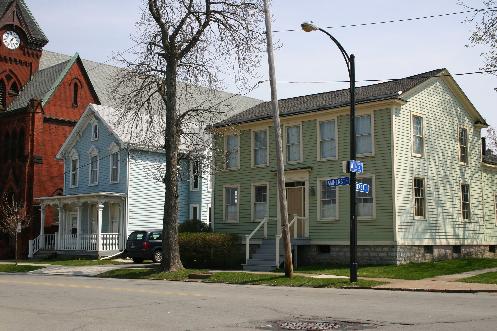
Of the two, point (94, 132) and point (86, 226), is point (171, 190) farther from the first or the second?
point (94, 132)

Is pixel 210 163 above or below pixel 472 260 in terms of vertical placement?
above

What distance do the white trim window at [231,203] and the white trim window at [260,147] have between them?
195 centimetres

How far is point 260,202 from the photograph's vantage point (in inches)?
1241

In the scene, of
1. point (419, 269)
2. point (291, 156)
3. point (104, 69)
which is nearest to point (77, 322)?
point (419, 269)

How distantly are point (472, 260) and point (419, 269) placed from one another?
4.46 meters

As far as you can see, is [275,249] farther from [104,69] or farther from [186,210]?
[104,69]

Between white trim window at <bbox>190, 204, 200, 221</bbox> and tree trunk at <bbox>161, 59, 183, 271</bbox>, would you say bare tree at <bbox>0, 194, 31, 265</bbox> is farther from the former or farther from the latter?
tree trunk at <bbox>161, 59, 183, 271</bbox>

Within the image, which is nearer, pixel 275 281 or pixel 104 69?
pixel 275 281

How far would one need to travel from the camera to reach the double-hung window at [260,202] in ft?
103

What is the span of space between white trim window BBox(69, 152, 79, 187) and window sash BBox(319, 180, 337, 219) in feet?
71.8

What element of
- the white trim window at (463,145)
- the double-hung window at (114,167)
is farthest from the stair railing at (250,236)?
the double-hung window at (114,167)

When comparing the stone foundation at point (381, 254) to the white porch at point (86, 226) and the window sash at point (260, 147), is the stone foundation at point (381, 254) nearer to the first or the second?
the window sash at point (260, 147)

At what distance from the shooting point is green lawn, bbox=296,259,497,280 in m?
23.0

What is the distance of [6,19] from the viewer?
49688mm
